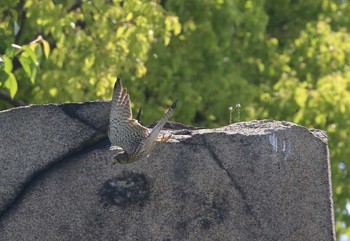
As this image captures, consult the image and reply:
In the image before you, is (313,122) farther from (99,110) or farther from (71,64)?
(99,110)

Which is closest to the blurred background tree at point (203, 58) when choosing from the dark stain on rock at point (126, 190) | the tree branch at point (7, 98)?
the tree branch at point (7, 98)

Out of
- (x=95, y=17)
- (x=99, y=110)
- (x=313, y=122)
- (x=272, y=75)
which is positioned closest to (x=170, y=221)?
(x=99, y=110)

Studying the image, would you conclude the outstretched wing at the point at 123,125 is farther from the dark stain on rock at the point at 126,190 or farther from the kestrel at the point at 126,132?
the dark stain on rock at the point at 126,190

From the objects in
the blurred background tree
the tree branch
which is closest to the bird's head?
the blurred background tree

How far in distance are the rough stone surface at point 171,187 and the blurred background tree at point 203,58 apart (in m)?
4.36

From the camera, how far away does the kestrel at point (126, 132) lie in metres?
9.88

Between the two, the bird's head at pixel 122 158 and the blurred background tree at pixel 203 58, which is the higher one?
the blurred background tree at pixel 203 58

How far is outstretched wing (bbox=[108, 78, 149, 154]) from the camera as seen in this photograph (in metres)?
9.91

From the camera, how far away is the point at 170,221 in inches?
402

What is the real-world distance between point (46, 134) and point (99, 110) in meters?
0.41

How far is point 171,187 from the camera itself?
33.7 ft

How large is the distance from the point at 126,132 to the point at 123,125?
0.05 meters

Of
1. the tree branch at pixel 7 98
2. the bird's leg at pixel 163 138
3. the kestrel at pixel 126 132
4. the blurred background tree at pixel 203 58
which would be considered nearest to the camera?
the kestrel at pixel 126 132

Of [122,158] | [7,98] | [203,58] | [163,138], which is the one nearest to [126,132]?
[122,158]
